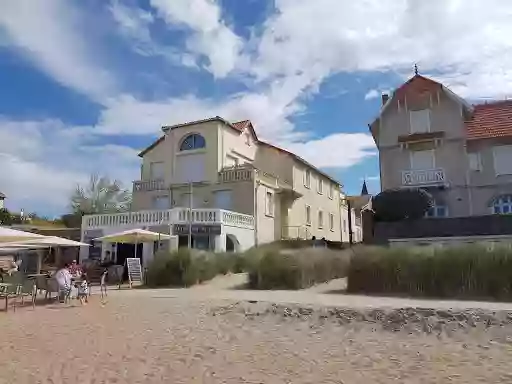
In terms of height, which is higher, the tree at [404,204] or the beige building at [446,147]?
the beige building at [446,147]

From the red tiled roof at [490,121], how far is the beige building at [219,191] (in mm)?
13018

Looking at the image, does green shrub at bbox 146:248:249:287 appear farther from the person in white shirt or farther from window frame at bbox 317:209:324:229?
window frame at bbox 317:209:324:229

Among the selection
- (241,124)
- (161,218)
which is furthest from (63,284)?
(241,124)

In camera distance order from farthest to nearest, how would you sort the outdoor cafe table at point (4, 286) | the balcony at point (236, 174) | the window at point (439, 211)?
1. the balcony at point (236, 174)
2. the window at point (439, 211)
3. the outdoor cafe table at point (4, 286)

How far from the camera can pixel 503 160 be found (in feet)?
86.9

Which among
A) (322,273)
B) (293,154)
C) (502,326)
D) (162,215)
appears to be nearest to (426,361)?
(502,326)

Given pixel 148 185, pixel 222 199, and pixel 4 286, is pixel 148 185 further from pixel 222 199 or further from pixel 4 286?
pixel 4 286

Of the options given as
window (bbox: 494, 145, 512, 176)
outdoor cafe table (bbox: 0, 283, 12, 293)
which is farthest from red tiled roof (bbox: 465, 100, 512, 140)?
outdoor cafe table (bbox: 0, 283, 12, 293)

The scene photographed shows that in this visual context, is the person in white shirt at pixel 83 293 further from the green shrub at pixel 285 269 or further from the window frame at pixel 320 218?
the window frame at pixel 320 218

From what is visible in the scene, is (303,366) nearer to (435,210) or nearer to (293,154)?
(435,210)

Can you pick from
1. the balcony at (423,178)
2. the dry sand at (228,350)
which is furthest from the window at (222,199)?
the dry sand at (228,350)

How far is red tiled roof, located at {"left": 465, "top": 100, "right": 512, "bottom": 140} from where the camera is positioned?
2684 cm

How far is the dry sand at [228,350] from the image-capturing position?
6953 mm

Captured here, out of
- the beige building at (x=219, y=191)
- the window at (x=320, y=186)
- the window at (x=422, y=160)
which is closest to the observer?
the beige building at (x=219, y=191)
